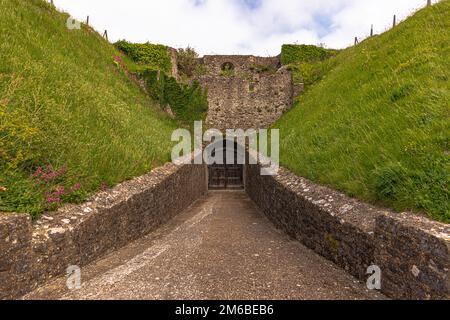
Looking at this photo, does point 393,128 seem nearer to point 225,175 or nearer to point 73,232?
point 73,232

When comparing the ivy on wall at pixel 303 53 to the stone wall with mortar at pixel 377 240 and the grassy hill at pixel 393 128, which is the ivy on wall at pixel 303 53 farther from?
the stone wall with mortar at pixel 377 240

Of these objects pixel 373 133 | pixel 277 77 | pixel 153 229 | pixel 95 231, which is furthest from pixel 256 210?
pixel 277 77

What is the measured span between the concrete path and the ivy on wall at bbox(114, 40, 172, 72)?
722 inches

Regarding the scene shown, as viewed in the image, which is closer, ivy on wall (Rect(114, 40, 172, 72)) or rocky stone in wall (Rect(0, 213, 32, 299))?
rocky stone in wall (Rect(0, 213, 32, 299))

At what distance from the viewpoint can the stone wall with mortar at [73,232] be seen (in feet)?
13.0

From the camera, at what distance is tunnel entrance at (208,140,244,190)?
2484 cm

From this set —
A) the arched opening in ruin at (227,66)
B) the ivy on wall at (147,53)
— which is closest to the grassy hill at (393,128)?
the ivy on wall at (147,53)

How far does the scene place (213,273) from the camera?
5.00 m

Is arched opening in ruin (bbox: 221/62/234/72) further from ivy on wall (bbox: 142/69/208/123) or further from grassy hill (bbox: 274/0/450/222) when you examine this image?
grassy hill (bbox: 274/0/450/222)

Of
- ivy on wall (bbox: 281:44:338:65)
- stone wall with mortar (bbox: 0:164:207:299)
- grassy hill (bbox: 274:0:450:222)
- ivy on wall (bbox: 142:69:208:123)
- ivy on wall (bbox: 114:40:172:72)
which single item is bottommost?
stone wall with mortar (bbox: 0:164:207:299)

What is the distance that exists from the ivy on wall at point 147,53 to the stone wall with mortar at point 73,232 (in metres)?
16.0

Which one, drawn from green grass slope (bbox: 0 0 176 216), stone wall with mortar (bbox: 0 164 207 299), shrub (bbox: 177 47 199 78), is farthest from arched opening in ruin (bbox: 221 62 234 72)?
stone wall with mortar (bbox: 0 164 207 299)

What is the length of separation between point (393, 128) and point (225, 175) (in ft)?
61.6
